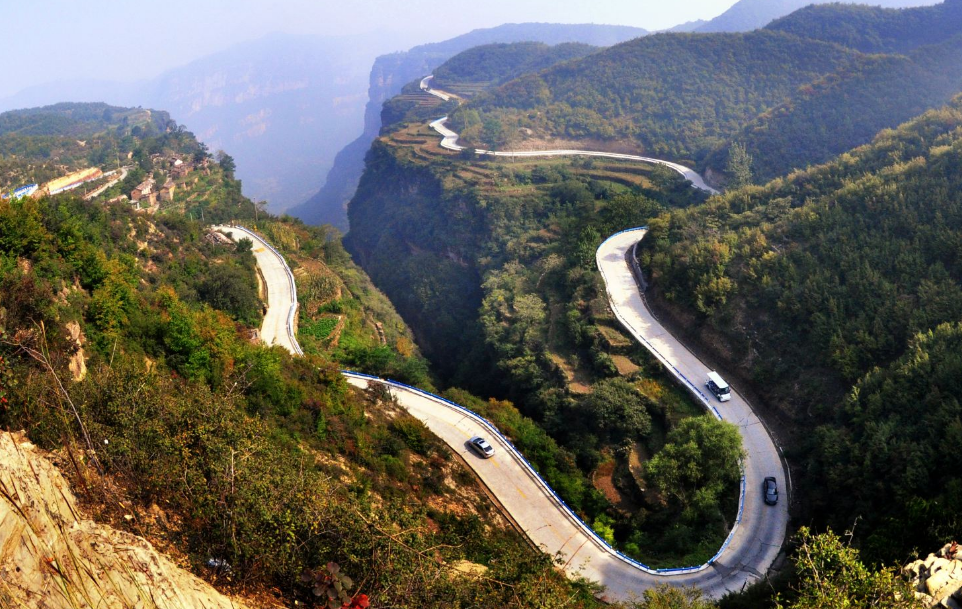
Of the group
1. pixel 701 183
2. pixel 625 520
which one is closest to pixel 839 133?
pixel 701 183

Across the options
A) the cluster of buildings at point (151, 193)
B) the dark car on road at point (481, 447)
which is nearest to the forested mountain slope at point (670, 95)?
the cluster of buildings at point (151, 193)

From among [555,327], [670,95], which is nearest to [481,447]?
[555,327]

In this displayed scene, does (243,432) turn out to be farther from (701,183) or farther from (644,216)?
(701,183)

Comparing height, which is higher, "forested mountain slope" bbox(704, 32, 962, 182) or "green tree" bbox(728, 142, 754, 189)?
"forested mountain slope" bbox(704, 32, 962, 182)

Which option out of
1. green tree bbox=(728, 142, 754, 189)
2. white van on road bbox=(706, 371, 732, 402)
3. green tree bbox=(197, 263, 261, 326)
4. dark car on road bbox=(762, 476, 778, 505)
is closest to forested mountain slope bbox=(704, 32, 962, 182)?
green tree bbox=(728, 142, 754, 189)

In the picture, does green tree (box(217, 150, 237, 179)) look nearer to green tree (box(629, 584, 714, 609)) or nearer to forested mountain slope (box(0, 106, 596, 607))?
forested mountain slope (box(0, 106, 596, 607))
